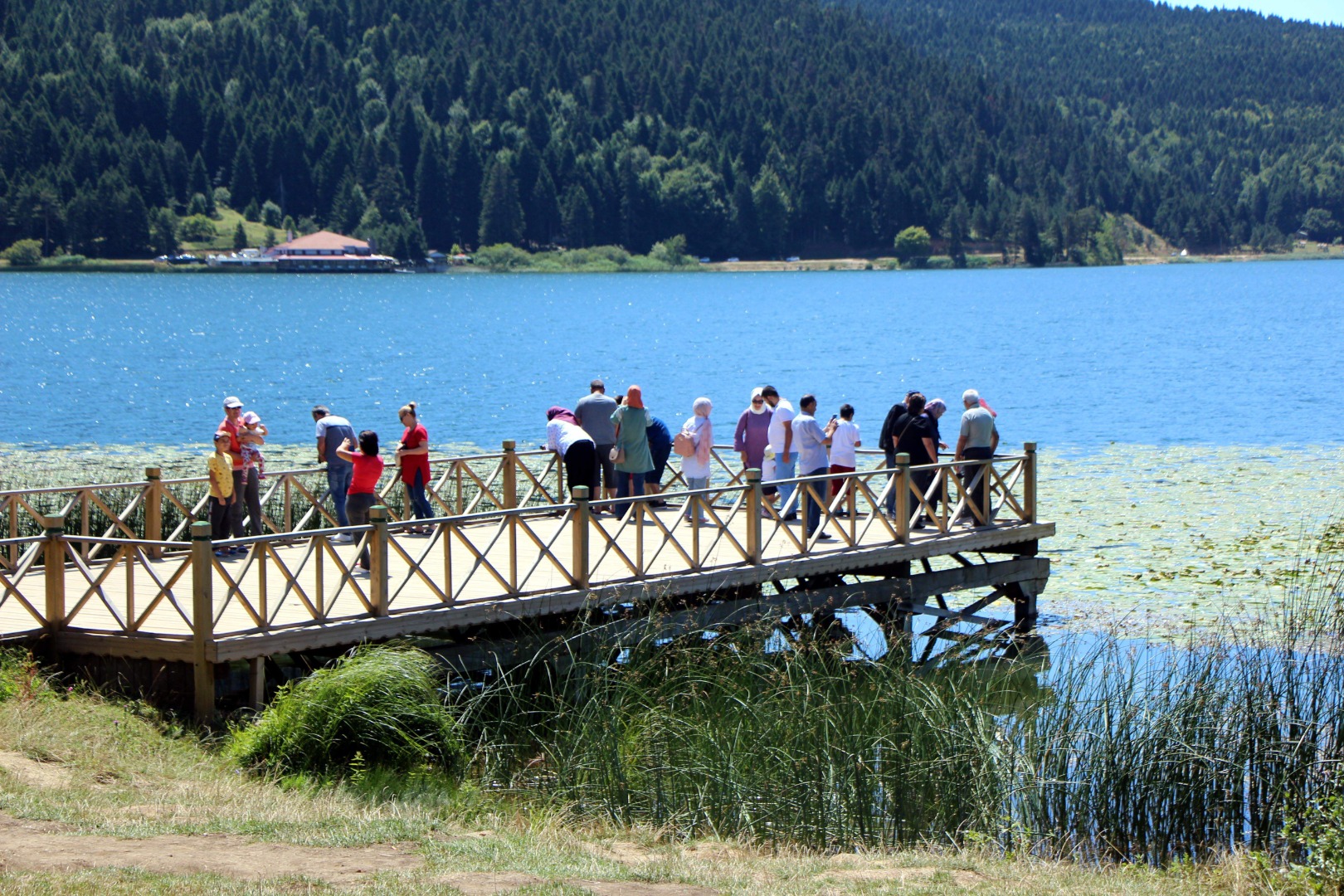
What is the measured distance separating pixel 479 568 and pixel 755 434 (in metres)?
3.73

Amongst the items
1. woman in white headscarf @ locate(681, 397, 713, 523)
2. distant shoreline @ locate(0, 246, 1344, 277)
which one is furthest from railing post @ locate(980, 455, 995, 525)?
distant shoreline @ locate(0, 246, 1344, 277)

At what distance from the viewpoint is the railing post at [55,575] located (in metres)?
11.1

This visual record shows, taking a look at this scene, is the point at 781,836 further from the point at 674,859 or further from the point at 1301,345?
the point at 1301,345

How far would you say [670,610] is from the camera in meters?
13.1

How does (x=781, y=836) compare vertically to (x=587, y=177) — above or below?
below

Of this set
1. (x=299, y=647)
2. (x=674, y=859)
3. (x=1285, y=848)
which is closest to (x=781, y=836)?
(x=674, y=859)

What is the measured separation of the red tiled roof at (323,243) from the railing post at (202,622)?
155 meters

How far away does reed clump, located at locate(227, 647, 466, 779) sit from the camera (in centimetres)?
980

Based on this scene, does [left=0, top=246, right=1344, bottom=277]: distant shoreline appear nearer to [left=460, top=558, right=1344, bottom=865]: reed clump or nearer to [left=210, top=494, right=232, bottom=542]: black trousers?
[left=210, top=494, right=232, bottom=542]: black trousers

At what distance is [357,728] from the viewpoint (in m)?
9.88

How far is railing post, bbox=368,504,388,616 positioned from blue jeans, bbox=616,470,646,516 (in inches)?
156

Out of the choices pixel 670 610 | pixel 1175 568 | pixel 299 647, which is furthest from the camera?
pixel 1175 568

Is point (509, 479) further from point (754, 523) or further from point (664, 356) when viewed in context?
point (664, 356)

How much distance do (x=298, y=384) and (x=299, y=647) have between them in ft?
139
